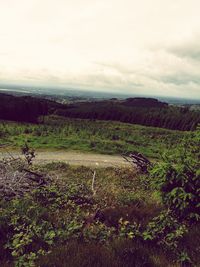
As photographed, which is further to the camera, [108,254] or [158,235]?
[158,235]

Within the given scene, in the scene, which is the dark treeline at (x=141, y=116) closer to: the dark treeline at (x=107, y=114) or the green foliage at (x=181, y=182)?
the dark treeline at (x=107, y=114)

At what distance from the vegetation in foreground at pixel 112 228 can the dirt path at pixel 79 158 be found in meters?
10.4

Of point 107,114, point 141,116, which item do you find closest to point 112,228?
point 141,116

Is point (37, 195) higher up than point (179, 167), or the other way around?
point (179, 167)

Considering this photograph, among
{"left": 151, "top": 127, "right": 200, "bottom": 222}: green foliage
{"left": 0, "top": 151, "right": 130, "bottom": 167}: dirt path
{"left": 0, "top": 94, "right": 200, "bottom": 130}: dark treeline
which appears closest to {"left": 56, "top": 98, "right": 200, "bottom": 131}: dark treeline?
{"left": 0, "top": 94, "right": 200, "bottom": 130}: dark treeline

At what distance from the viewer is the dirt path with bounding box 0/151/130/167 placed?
19.4m

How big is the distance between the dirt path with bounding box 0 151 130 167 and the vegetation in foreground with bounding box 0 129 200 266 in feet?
34.1

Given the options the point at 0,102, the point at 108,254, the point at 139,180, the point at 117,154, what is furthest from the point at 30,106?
the point at 108,254

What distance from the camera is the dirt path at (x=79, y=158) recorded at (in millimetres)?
19388

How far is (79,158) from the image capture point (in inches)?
834

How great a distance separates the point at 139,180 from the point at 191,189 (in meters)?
7.83

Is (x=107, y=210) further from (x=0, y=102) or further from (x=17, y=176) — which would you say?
(x=0, y=102)

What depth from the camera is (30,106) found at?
6956cm

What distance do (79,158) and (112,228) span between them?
1577cm
